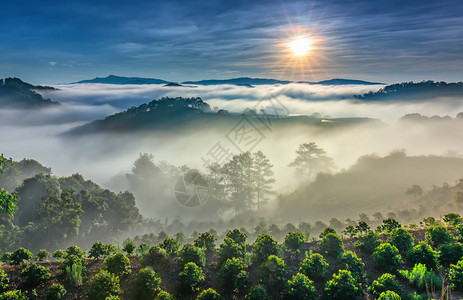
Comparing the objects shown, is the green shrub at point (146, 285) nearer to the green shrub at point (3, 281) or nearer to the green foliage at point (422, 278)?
the green shrub at point (3, 281)

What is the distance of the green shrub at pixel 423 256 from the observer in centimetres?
1095

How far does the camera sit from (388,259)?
10.9 m

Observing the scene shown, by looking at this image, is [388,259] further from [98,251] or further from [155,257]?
[98,251]

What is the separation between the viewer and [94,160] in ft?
477

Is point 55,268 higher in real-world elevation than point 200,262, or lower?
lower

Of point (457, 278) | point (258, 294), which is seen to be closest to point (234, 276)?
point (258, 294)

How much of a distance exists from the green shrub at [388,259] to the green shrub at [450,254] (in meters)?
2.07

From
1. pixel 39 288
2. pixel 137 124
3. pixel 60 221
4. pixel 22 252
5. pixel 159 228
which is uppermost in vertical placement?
pixel 137 124

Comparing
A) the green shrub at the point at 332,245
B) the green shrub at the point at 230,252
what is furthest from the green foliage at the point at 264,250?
the green shrub at the point at 332,245

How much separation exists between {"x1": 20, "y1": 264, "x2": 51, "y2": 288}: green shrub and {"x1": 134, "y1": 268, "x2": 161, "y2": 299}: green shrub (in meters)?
3.85

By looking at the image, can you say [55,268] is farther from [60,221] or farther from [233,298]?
[60,221]

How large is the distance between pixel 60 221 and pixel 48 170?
23.9m

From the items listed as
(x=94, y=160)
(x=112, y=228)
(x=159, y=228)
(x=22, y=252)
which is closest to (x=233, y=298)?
(x=22, y=252)

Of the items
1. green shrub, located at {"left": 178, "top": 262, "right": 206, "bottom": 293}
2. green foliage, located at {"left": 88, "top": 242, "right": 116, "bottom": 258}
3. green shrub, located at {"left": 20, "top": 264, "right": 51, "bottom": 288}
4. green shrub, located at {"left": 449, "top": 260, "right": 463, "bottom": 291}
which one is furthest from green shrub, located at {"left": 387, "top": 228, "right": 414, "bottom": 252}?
green shrub, located at {"left": 20, "top": 264, "right": 51, "bottom": 288}
